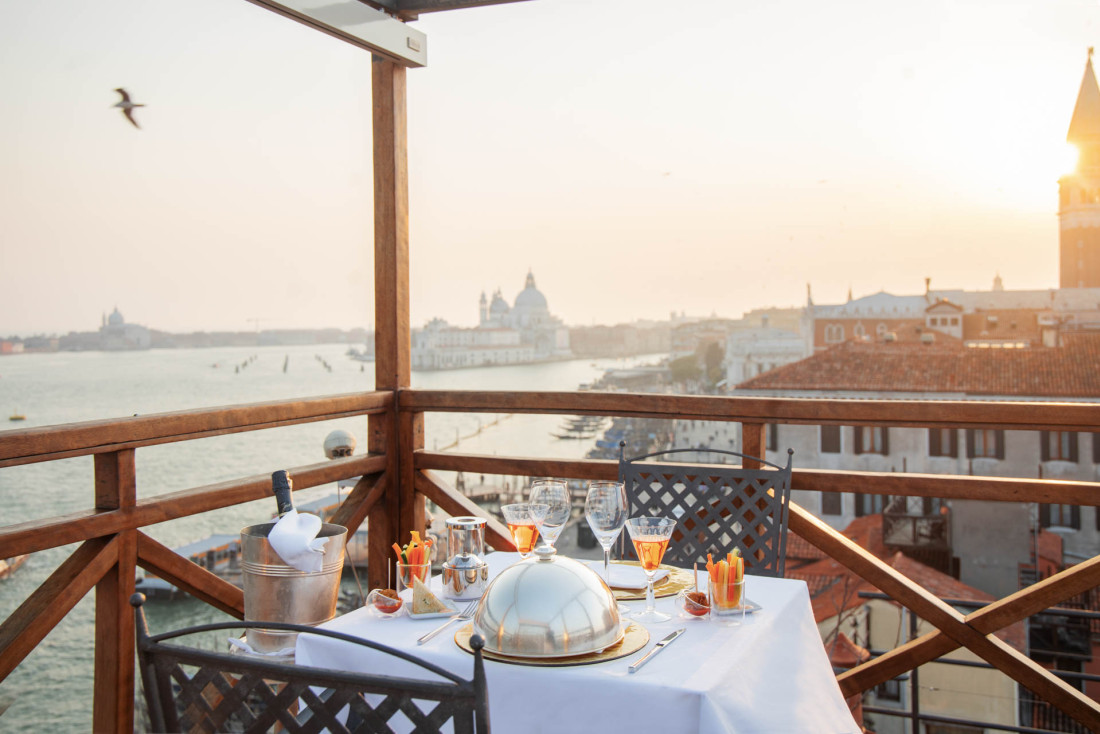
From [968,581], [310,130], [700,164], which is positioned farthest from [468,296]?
[968,581]

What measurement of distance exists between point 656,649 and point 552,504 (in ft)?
1.14

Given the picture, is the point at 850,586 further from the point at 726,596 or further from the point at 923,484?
the point at 726,596

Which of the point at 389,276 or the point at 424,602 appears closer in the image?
the point at 424,602

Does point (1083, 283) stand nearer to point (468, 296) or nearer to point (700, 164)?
point (468, 296)

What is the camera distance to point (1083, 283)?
Answer: 8.36 m

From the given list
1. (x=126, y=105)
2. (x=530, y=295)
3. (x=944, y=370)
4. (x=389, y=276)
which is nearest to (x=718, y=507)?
(x=389, y=276)

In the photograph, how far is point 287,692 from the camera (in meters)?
0.88

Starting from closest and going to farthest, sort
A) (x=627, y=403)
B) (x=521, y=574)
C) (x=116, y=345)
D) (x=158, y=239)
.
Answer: (x=521, y=574)
(x=627, y=403)
(x=116, y=345)
(x=158, y=239)

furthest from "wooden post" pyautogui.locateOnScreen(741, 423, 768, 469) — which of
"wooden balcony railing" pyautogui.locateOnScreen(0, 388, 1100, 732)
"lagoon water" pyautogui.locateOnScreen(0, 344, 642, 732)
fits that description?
"lagoon water" pyautogui.locateOnScreen(0, 344, 642, 732)

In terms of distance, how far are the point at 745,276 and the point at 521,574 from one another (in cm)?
2863

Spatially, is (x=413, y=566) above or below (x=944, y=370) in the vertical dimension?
above

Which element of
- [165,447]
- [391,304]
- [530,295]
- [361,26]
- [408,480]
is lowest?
[165,447]

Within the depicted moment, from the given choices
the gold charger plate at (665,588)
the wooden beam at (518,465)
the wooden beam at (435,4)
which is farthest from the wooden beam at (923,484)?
the wooden beam at (435,4)

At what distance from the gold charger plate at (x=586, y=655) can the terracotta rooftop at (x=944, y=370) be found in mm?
22512
